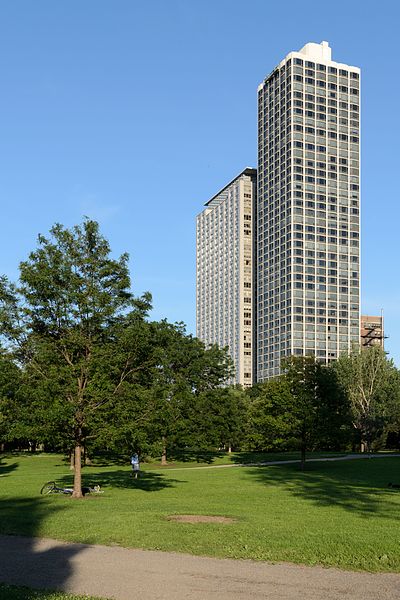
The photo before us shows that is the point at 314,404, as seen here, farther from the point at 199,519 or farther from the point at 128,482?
the point at 199,519

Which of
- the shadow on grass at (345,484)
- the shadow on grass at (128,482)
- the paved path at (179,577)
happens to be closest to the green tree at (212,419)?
the shadow on grass at (345,484)

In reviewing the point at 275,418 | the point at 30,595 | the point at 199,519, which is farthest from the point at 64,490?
the point at 275,418

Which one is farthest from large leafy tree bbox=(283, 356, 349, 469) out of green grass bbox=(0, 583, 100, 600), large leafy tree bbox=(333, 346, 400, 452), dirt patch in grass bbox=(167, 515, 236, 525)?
green grass bbox=(0, 583, 100, 600)

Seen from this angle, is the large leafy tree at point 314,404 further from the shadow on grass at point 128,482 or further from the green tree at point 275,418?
the shadow on grass at point 128,482

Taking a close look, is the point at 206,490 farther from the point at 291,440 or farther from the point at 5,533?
the point at 291,440

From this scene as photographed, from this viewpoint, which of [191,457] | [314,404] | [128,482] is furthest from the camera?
[191,457]

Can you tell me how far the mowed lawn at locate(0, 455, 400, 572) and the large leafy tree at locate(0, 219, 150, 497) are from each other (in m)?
4.44

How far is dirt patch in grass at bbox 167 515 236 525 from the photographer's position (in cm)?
2105

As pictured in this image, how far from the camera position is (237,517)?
873 inches

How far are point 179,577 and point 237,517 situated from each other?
913 cm

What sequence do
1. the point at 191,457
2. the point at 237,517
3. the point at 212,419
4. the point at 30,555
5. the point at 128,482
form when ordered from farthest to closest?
the point at 191,457 < the point at 212,419 < the point at 128,482 < the point at 237,517 < the point at 30,555

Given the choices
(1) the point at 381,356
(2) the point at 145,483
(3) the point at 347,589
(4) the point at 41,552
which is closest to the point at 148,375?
(2) the point at 145,483

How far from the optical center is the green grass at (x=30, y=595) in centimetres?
1121

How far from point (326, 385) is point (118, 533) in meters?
41.9
